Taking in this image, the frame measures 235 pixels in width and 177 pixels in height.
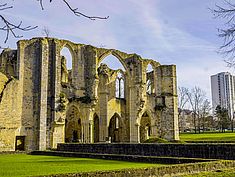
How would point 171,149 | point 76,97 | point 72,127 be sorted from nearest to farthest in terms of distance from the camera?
point 171,149
point 76,97
point 72,127

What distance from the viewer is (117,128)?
39031 millimetres

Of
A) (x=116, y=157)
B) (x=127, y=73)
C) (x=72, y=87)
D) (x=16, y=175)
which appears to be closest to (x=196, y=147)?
(x=116, y=157)

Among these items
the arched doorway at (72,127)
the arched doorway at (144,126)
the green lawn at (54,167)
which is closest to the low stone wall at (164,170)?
the green lawn at (54,167)

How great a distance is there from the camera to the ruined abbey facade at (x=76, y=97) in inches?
1105

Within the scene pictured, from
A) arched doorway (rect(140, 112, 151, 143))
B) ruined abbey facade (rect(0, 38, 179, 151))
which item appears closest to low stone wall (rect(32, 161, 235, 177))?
ruined abbey facade (rect(0, 38, 179, 151))

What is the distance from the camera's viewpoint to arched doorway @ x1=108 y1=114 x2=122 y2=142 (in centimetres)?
3812

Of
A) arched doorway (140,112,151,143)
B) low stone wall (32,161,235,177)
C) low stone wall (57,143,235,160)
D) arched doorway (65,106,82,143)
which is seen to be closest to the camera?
low stone wall (32,161,235,177)

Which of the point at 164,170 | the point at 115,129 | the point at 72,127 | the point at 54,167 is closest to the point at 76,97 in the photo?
the point at 72,127

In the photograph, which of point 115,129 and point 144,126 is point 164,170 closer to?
point 115,129

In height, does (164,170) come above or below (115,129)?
below

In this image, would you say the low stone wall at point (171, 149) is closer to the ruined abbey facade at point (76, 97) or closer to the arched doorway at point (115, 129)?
the ruined abbey facade at point (76, 97)

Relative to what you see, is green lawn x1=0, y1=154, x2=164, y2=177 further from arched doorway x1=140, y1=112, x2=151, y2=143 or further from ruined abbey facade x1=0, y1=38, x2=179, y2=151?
arched doorway x1=140, y1=112, x2=151, y2=143

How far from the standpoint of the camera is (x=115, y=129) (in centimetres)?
3931

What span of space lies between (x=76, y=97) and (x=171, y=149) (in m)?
15.1
